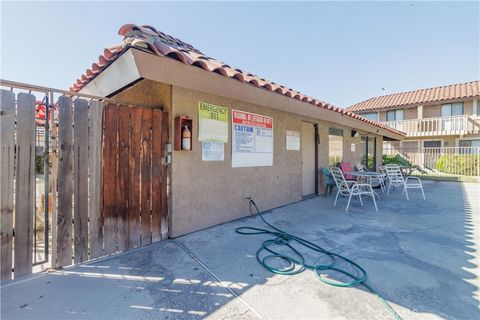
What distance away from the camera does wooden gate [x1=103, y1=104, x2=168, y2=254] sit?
2.73 m

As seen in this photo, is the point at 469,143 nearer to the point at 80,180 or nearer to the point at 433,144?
the point at 433,144

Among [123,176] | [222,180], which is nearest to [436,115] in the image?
[222,180]

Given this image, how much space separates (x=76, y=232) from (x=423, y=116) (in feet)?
78.6

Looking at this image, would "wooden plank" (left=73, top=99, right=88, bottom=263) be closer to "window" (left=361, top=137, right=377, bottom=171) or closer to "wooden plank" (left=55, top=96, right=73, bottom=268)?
"wooden plank" (left=55, top=96, right=73, bottom=268)

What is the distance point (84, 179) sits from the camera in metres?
2.54

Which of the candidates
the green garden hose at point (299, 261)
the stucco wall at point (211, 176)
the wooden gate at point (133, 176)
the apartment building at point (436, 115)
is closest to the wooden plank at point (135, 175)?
the wooden gate at point (133, 176)

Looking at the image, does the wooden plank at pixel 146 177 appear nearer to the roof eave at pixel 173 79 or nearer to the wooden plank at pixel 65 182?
the roof eave at pixel 173 79

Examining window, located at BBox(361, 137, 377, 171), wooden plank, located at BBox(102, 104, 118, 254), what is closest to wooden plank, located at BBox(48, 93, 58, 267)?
wooden plank, located at BBox(102, 104, 118, 254)

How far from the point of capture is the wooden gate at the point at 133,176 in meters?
2.73

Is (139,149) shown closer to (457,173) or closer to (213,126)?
(213,126)

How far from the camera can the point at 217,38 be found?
697 cm

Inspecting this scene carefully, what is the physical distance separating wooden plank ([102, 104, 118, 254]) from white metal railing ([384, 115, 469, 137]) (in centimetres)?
2163

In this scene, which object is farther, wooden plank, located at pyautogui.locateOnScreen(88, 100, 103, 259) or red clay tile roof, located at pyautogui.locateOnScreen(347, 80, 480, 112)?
red clay tile roof, located at pyautogui.locateOnScreen(347, 80, 480, 112)

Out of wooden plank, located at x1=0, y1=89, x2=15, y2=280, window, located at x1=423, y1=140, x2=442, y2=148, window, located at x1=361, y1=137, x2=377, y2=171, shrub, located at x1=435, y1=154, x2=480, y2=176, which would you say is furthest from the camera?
window, located at x1=423, y1=140, x2=442, y2=148
